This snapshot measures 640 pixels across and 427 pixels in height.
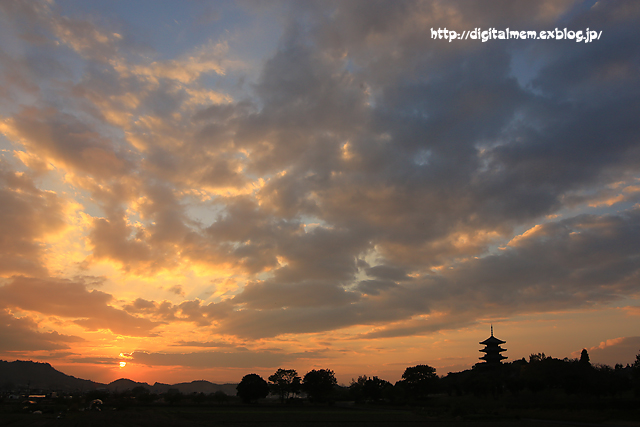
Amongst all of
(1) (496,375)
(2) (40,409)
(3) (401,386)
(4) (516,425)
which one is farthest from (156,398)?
(4) (516,425)

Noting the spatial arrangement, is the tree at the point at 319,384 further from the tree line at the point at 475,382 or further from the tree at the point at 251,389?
the tree at the point at 251,389

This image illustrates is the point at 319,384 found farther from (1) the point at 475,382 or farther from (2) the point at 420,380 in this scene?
(1) the point at 475,382

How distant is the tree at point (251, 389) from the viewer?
124 metres

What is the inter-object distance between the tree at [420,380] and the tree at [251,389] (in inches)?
1783

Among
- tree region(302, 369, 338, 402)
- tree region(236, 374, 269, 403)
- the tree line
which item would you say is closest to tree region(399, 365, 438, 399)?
the tree line

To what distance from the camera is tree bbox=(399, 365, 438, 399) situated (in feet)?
394

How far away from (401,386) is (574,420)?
236 ft

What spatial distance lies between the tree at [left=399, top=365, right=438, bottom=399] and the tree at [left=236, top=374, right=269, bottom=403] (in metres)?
A: 45.3

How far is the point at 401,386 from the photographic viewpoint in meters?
124

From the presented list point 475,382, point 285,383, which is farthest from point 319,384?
point 475,382

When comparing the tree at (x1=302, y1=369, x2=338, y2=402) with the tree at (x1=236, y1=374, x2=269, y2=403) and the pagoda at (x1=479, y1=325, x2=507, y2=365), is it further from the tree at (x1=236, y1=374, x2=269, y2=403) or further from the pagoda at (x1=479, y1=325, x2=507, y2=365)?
the pagoda at (x1=479, y1=325, x2=507, y2=365)

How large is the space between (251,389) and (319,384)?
2274 centimetres

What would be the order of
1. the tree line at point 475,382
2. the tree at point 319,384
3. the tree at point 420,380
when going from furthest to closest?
the tree at point 319,384
the tree at point 420,380
the tree line at point 475,382

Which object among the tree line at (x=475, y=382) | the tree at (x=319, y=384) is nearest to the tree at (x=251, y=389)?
the tree line at (x=475, y=382)
